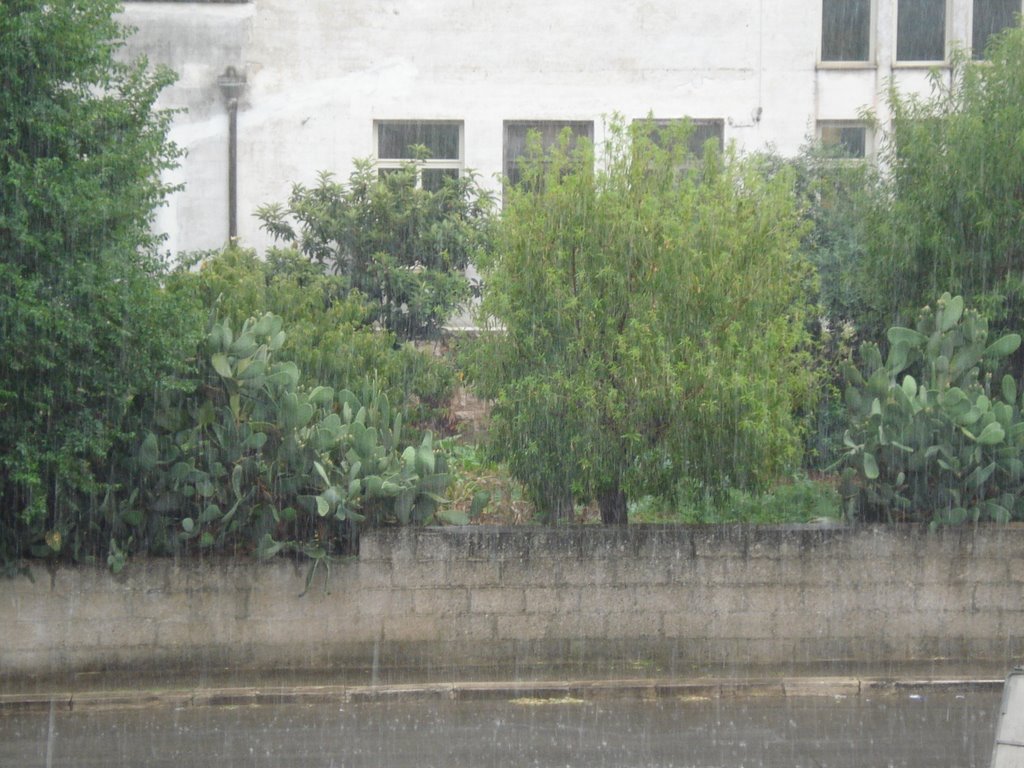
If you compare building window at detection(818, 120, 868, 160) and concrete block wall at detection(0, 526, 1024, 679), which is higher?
building window at detection(818, 120, 868, 160)

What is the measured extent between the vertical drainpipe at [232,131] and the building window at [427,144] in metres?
1.99

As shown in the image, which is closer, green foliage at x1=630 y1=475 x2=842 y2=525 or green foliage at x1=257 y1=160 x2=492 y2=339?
green foliage at x1=630 y1=475 x2=842 y2=525

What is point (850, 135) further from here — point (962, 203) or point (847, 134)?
point (962, 203)

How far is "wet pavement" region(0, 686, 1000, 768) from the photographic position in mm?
8523

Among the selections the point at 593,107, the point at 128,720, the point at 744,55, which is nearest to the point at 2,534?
the point at 128,720

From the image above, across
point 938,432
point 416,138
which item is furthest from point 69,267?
point 416,138

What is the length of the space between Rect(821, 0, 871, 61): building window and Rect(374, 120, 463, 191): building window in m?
5.59

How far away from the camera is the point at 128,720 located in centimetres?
966

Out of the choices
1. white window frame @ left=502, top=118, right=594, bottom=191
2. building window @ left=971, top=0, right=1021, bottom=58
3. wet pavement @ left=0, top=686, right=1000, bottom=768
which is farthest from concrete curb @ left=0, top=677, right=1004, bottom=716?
building window @ left=971, top=0, right=1021, bottom=58

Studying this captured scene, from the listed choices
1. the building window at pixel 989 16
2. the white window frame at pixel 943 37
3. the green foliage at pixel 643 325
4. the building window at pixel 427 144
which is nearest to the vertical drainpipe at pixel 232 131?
the building window at pixel 427 144

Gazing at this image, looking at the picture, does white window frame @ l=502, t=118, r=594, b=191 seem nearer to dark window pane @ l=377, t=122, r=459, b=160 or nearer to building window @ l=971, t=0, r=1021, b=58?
dark window pane @ l=377, t=122, r=459, b=160

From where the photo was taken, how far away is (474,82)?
18.4 meters

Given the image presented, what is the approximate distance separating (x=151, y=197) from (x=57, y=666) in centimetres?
394

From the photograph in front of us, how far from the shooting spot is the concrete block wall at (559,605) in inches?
417
